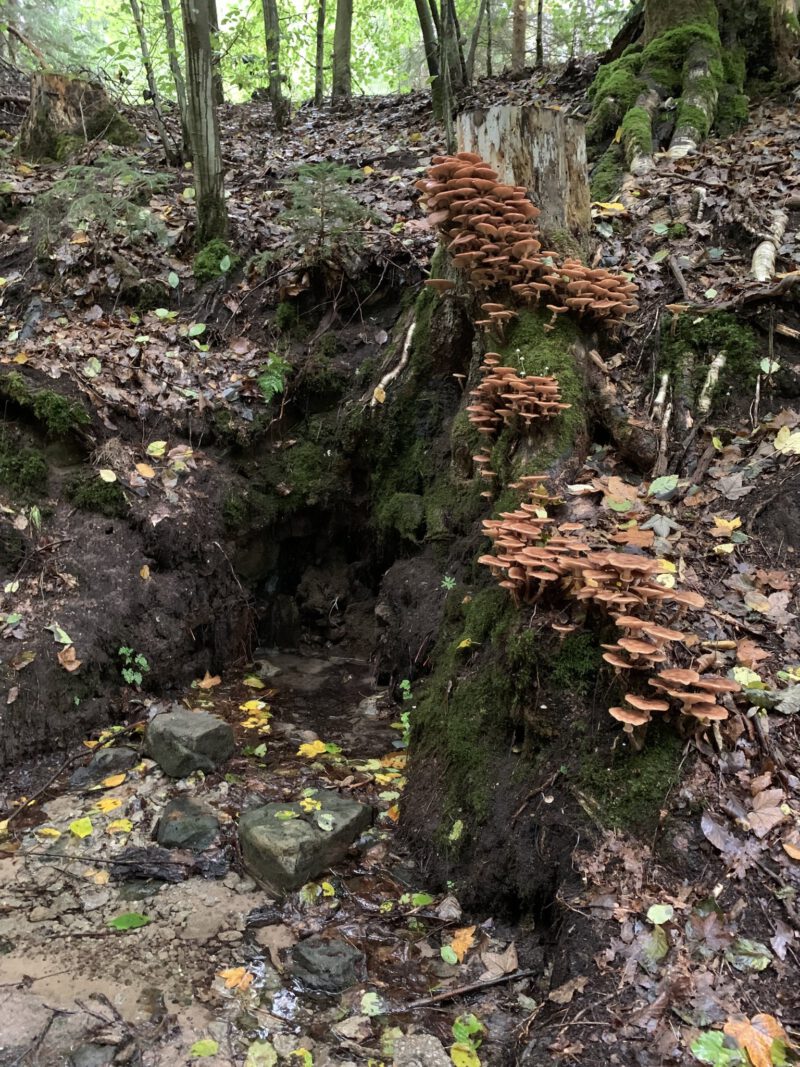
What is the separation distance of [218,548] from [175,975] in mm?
3556

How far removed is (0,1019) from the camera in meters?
2.80

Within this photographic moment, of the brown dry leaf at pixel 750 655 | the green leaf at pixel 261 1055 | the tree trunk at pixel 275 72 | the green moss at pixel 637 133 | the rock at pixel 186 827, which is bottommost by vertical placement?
the green leaf at pixel 261 1055

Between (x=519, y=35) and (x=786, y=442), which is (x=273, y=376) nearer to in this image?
(x=786, y=442)

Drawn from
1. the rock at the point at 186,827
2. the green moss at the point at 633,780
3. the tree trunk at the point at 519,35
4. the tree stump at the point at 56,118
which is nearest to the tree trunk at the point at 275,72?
the tree stump at the point at 56,118

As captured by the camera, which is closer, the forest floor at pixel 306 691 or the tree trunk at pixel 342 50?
the forest floor at pixel 306 691

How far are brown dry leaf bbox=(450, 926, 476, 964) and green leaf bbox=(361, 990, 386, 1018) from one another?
0.40 meters

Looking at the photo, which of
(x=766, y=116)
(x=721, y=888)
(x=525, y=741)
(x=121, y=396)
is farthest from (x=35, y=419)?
(x=766, y=116)

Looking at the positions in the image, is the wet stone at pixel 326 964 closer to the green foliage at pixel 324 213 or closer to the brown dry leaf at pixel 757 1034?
the brown dry leaf at pixel 757 1034

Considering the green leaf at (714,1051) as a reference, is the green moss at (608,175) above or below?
Answer: above

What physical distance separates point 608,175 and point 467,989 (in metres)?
7.44

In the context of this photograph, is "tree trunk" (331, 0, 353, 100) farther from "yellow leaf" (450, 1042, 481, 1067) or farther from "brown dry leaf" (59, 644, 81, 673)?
"yellow leaf" (450, 1042, 481, 1067)

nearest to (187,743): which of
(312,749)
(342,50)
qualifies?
(312,749)

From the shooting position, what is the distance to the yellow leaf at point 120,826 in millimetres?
4070

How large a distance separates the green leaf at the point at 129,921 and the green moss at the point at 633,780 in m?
2.22
